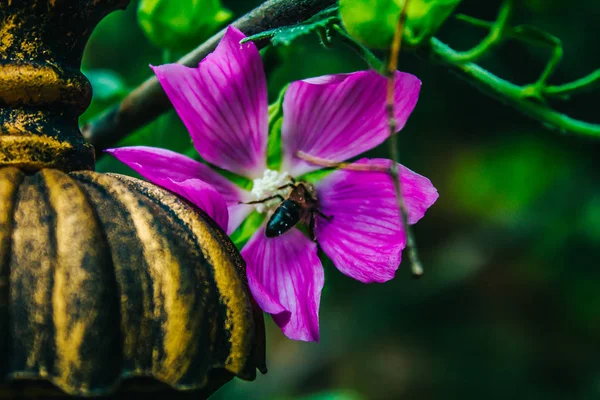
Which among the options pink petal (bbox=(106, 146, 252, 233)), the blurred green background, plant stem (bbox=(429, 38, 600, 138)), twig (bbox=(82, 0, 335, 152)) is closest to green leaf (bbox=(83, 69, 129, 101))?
the blurred green background

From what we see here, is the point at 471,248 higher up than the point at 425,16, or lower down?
lower down

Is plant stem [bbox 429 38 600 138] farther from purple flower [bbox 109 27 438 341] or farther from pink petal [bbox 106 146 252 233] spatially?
pink petal [bbox 106 146 252 233]

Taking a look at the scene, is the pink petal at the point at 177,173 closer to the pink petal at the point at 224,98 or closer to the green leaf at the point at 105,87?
the pink petal at the point at 224,98

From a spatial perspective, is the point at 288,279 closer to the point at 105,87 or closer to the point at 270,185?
the point at 270,185

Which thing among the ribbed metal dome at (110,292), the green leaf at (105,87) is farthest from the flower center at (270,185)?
the green leaf at (105,87)

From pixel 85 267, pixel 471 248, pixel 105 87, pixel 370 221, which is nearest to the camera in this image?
pixel 85 267

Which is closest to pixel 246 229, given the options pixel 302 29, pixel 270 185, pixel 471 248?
pixel 270 185
